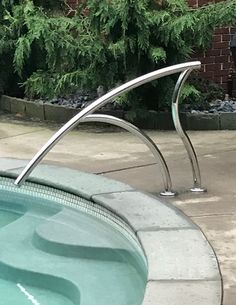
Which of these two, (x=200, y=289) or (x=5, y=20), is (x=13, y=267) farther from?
(x=5, y=20)

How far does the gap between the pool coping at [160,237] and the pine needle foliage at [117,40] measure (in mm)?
2016

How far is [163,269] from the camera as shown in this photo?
3.43 meters

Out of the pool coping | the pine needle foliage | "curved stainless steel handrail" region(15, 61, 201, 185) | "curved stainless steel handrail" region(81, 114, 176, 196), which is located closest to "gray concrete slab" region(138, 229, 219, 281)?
the pool coping

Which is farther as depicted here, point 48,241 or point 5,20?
point 5,20

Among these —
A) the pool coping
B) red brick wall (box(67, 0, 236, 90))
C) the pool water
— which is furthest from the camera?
red brick wall (box(67, 0, 236, 90))

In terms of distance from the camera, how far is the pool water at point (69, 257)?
3775 mm

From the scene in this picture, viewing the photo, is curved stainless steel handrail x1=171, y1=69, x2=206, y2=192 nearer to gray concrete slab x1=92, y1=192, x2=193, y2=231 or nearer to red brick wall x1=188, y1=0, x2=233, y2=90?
gray concrete slab x1=92, y1=192, x2=193, y2=231

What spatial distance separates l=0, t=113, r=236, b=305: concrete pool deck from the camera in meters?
4.08

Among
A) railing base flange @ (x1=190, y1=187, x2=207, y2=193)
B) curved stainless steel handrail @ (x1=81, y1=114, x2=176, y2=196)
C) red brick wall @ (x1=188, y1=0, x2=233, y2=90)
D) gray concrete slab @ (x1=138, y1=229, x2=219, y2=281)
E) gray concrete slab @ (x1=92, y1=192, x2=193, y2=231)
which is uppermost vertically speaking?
red brick wall @ (x1=188, y1=0, x2=233, y2=90)

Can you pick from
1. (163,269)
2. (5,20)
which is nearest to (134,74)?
(5,20)

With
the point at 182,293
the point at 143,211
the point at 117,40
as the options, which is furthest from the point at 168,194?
the point at 117,40

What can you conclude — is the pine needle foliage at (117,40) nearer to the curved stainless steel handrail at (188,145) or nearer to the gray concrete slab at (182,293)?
the curved stainless steel handrail at (188,145)

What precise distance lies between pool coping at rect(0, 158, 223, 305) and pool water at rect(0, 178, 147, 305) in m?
0.08

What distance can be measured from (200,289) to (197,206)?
1403 millimetres
